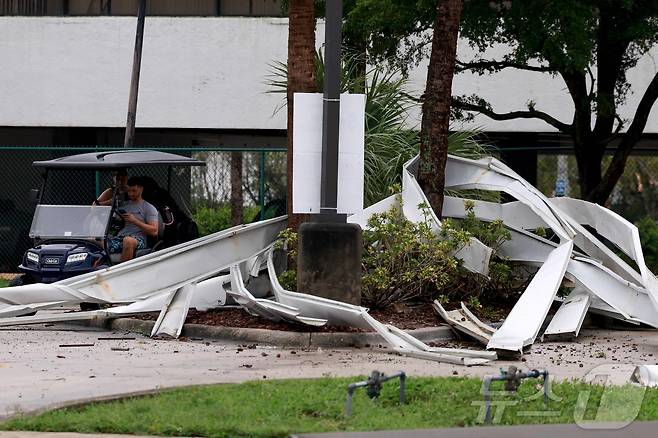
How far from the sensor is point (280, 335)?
41.5ft

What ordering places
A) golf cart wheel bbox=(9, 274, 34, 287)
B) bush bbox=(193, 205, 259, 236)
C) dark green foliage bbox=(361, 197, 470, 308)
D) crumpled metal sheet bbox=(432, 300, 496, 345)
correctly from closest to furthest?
crumpled metal sheet bbox=(432, 300, 496, 345)
dark green foliage bbox=(361, 197, 470, 308)
golf cart wheel bbox=(9, 274, 34, 287)
bush bbox=(193, 205, 259, 236)

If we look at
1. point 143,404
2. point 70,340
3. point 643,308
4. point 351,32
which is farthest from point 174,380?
point 351,32

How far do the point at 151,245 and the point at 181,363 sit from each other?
224 inches

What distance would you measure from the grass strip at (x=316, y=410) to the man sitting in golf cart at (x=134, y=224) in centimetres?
716

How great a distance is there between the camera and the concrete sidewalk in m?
7.27

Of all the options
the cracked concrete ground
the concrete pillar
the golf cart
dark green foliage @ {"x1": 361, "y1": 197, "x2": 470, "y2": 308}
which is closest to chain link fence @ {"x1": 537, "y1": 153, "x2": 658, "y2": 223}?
the golf cart

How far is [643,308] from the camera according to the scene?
1369 cm

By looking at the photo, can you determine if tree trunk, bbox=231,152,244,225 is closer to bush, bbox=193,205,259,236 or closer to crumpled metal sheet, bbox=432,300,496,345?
bush, bbox=193,205,259,236

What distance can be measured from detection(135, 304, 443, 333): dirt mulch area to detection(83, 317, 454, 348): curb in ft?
0.68

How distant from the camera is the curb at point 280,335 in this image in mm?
12492

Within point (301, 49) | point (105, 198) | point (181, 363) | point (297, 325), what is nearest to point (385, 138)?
point (301, 49)

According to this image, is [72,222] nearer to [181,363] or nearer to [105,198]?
Answer: [105,198]

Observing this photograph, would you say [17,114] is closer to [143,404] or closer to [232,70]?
[232,70]

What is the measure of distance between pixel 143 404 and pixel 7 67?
2222cm
